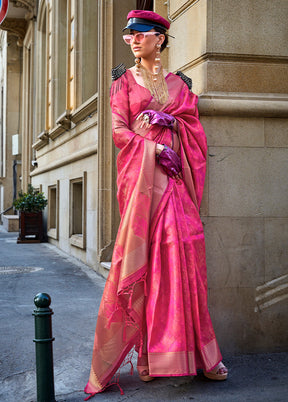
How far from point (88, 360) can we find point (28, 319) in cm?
161

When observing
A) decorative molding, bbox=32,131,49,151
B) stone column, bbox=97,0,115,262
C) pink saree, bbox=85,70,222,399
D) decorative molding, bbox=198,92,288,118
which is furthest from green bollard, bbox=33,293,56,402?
decorative molding, bbox=32,131,49,151

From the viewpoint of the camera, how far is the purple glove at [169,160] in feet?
12.1

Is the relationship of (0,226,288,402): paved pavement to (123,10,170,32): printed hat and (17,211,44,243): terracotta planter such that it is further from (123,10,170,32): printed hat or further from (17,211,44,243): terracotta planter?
(17,211,44,243): terracotta planter

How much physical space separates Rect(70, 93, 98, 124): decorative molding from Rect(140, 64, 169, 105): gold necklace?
532cm

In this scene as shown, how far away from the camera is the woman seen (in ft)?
11.5

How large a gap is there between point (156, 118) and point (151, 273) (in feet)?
3.60

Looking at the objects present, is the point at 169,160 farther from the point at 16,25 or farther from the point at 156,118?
the point at 16,25

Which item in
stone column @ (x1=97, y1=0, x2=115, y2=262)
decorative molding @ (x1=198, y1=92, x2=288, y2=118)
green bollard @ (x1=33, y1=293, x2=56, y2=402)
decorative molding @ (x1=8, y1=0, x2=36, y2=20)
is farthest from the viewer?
decorative molding @ (x1=8, y1=0, x2=36, y2=20)

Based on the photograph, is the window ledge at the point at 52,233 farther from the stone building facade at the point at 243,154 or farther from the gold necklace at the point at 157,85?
the gold necklace at the point at 157,85

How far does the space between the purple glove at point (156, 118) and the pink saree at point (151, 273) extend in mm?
101

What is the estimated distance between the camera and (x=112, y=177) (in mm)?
8516

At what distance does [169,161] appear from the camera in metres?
3.68

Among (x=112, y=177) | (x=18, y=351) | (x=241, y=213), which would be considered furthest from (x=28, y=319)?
(x=112, y=177)

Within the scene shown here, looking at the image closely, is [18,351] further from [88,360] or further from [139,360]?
[139,360]
